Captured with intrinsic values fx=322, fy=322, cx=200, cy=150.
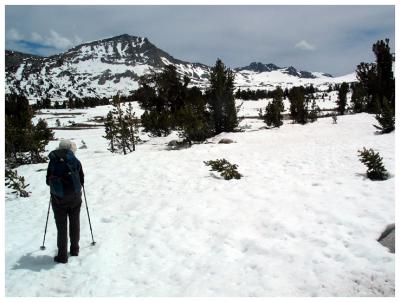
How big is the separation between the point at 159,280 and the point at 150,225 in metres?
2.41

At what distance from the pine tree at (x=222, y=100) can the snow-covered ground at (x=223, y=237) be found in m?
13.7

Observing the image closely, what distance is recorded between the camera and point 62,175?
6.72 m

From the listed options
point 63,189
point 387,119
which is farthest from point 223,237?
point 387,119

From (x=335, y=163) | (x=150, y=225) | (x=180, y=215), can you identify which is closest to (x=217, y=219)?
(x=180, y=215)

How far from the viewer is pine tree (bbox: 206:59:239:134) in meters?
25.4

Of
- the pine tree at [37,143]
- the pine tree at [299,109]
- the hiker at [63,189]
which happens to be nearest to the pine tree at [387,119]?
the pine tree at [299,109]

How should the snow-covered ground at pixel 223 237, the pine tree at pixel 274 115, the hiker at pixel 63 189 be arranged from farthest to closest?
the pine tree at pixel 274 115 < the hiker at pixel 63 189 < the snow-covered ground at pixel 223 237

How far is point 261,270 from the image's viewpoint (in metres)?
5.79

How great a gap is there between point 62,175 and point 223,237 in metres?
3.69

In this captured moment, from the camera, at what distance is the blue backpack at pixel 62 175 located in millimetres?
6652

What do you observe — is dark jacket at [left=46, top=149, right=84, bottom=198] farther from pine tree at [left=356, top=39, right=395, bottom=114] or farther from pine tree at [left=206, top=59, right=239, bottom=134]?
pine tree at [left=356, top=39, right=395, bottom=114]

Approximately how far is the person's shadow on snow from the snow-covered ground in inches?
1.6

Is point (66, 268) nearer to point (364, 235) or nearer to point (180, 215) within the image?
point (180, 215)

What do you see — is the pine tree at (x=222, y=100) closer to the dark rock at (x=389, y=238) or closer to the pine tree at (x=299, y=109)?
the pine tree at (x=299, y=109)
